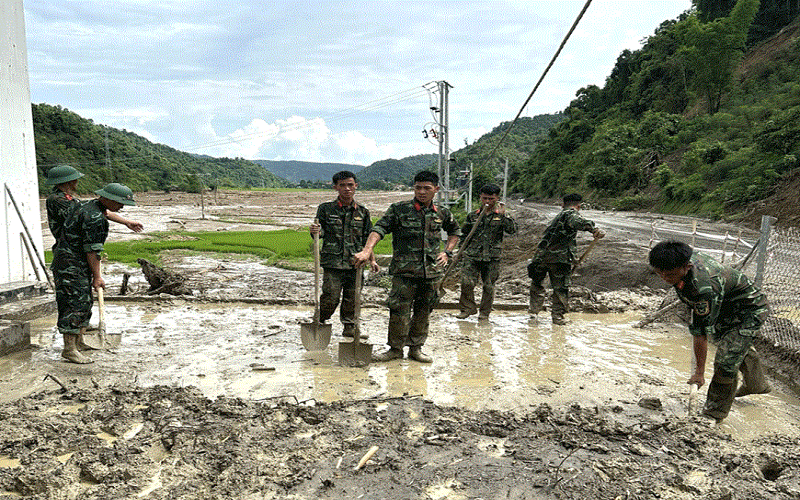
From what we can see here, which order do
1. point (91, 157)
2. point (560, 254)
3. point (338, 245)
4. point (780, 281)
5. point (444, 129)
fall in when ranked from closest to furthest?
1. point (338, 245)
2. point (780, 281)
3. point (560, 254)
4. point (444, 129)
5. point (91, 157)

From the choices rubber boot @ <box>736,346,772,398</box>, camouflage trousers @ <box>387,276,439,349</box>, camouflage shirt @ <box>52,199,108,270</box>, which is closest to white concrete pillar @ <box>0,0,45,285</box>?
camouflage shirt @ <box>52,199,108,270</box>

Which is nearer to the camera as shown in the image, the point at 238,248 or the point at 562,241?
the point at 562,241

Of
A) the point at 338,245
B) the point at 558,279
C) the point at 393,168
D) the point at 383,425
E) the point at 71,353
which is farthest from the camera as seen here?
the point at 393,168

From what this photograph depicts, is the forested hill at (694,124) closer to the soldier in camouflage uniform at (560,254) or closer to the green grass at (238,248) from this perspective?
the green grass at (238,248)

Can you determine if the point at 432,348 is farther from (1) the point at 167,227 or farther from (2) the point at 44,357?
(1) the point at 167,227

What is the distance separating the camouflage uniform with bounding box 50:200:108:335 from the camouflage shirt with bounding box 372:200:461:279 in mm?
2649

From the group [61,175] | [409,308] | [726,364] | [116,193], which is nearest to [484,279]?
[409,308]

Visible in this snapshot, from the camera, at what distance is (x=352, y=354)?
15.8ft

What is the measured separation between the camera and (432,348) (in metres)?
5.56

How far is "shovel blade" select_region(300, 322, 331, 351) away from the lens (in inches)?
205

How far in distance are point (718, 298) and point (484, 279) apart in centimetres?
370

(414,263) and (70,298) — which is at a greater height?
(414,263)

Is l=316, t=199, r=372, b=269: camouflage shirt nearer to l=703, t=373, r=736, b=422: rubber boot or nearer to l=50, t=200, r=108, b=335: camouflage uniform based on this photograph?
l=50, t=200, r=108, b=335: camouflage uniform

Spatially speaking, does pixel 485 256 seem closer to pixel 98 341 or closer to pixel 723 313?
pixel 723 313
